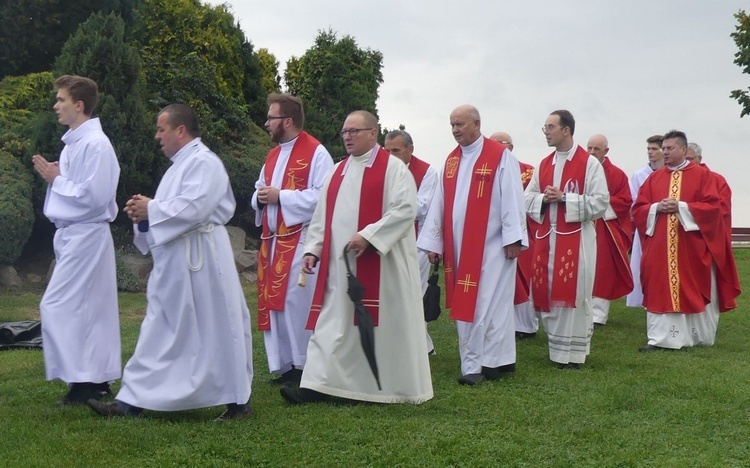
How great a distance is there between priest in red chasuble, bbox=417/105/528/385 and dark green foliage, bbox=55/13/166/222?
24.6 ft

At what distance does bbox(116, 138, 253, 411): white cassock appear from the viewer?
20.1 ft

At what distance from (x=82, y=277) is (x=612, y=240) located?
5.76m

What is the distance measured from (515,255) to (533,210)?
119cm

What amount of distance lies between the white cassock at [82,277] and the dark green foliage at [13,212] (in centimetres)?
681

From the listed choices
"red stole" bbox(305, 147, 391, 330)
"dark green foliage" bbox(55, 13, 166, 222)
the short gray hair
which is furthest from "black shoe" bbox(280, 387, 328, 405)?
"dark green foliage" bbox(55, 13, 166, 222)

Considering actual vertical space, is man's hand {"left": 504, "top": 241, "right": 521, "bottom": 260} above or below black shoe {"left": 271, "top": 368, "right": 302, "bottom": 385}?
above

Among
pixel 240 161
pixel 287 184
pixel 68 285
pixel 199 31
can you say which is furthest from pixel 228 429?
pixel 199 31

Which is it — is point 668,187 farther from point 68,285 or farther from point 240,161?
point 240,161

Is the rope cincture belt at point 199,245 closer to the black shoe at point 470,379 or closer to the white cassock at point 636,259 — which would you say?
the black shoe at point 470,379

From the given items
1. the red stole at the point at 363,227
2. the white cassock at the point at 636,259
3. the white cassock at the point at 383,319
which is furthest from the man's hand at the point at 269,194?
the white cassock at the point at 636,259

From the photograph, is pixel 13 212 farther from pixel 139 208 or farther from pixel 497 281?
pixel 497 281

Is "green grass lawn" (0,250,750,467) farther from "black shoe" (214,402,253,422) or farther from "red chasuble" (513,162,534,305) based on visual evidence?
"red chasuble" (513,162,534,305)

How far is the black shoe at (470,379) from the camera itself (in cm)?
787

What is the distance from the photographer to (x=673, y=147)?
1031 centimetres
